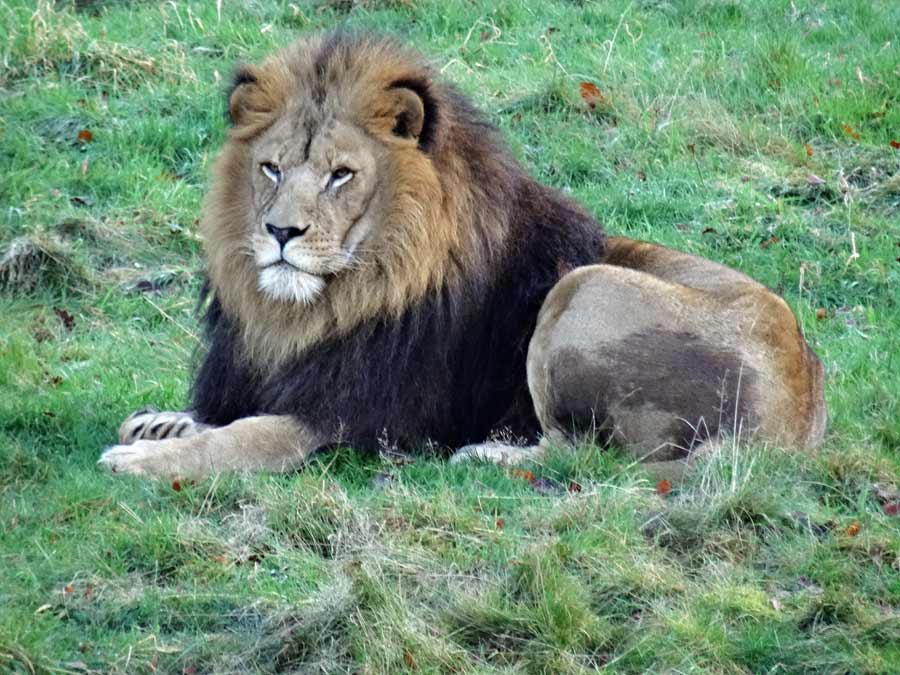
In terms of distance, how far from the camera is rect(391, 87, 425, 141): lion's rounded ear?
598 cm

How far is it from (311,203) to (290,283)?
0.99 feet

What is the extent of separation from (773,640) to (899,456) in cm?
182

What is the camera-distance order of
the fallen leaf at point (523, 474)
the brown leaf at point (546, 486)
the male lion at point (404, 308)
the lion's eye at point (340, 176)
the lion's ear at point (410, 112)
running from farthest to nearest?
the lion's ear at point (410, 112), the lion's eye at point (340, 176), the male lion at point (404, 308), the fallen leaf at point (523, 474), the brown leaf at point (546, 486)

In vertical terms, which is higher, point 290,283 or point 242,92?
point 242,92

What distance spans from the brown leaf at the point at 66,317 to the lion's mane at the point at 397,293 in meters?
1.91

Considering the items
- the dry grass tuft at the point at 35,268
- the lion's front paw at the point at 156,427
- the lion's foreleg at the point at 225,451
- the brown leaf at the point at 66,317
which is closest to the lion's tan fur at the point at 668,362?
the lion's foreleg at the point at 225,451

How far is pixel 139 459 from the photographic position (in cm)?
571

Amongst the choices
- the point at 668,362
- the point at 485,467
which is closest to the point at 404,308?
the point at 485,467

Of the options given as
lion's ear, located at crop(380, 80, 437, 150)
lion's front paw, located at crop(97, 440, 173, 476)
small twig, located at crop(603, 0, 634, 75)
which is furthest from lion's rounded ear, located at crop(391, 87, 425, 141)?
small twig, located at crop(603, 0, 634, 75)

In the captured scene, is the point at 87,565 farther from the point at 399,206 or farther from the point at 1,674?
the point at 399,206

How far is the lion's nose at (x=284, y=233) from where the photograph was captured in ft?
18.9

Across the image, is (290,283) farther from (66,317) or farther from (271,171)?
(66,317)

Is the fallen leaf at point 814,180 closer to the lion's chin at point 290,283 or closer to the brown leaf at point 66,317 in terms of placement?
the brown leaf at point 66,317

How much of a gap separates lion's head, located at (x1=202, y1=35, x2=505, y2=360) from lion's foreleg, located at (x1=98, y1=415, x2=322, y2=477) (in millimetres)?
336
